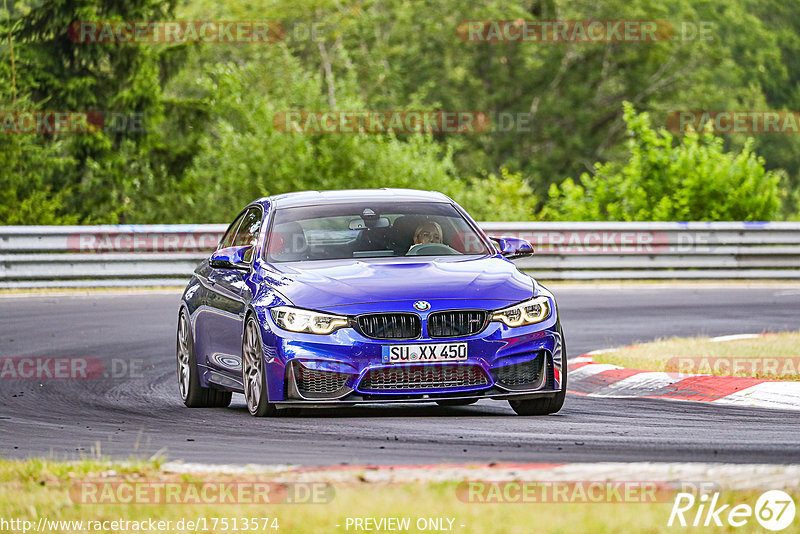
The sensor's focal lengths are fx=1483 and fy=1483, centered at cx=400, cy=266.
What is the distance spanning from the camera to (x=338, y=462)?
7008mm

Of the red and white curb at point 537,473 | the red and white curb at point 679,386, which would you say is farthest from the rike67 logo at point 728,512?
the red and white curb at point 679,386

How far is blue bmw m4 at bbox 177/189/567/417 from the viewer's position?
8.95 meters

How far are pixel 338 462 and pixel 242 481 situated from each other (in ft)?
2.69

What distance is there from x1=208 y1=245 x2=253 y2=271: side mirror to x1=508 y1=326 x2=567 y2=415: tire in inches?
81.9

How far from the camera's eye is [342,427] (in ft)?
28.7

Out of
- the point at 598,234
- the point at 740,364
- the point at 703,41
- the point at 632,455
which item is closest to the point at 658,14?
the point at 703,41

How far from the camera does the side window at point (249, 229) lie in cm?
Answer: 1091
